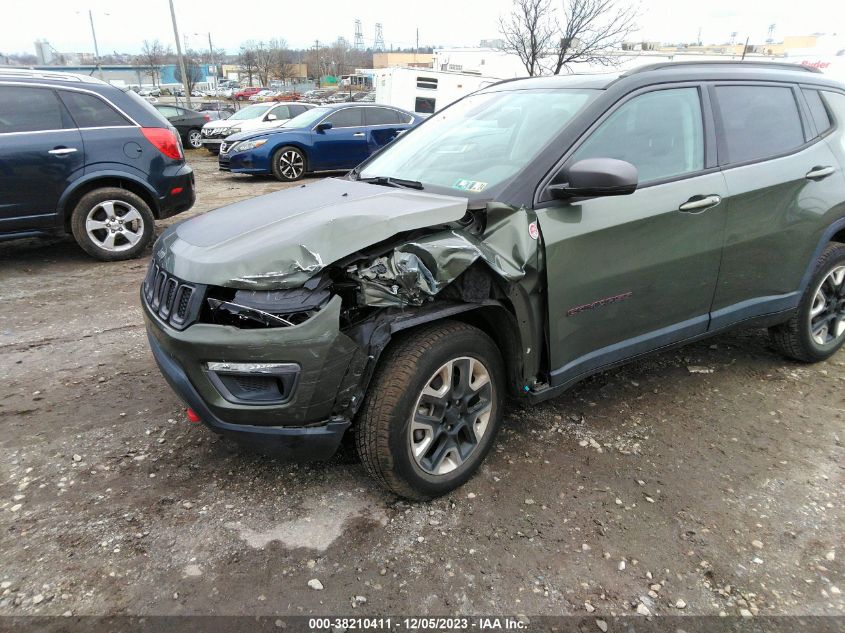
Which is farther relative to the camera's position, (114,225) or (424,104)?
(424,104)

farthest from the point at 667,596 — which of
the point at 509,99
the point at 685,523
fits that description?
the point at 509,99

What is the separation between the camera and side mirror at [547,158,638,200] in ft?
8.20

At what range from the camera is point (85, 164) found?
226 inches

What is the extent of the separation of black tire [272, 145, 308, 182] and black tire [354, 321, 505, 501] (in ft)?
33.4

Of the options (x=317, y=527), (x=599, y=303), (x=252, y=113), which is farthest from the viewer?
(x=252, y=113)

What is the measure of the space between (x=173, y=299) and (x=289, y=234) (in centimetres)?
54

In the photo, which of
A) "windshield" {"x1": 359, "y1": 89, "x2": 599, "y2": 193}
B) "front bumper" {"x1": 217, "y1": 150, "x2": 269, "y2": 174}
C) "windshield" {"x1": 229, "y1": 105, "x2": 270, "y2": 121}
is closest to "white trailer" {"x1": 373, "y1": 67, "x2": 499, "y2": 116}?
"windshield" {"x1": 229, "y1": 105, "x2": 270, "y2": 121}

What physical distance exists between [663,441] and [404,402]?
1597 millimetres

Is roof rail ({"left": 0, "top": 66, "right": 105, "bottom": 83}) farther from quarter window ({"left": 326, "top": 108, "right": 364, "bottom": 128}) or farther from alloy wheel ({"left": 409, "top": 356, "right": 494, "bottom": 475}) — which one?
quarter window ({"left": 326, "top": 108, "right": 364, "bottom": 128})

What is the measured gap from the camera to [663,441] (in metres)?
3.09

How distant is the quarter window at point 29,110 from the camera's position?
217 inches

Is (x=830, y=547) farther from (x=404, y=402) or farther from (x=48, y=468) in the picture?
(x=48, y=468)

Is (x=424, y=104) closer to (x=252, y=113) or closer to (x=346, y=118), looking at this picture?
(x=252, y=113)

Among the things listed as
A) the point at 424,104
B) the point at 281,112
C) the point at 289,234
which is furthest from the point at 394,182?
the point at 424,104
